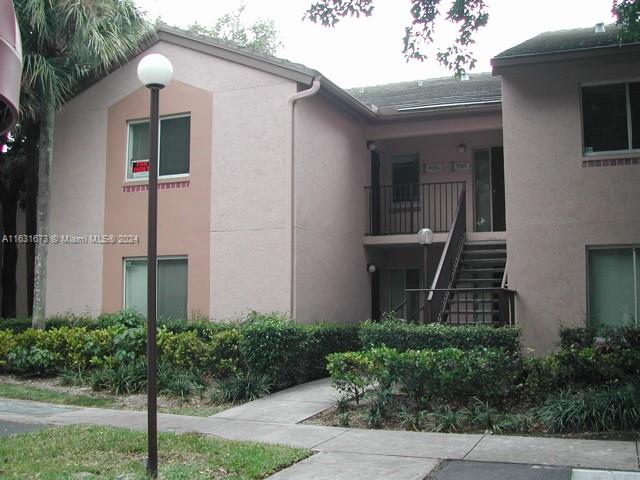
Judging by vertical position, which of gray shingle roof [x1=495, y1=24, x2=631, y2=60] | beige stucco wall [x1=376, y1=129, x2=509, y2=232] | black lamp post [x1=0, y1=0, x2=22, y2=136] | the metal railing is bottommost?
the metal railing

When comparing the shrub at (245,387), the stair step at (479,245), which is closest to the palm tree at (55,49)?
the shrub at (245,387)

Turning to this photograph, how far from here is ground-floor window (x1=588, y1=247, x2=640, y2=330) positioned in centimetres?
1116

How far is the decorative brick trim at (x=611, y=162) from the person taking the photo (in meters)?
11.3

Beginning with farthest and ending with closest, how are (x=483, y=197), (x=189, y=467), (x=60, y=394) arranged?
(x=483, y=197), (x=60, y=394), (x=189, y=467)

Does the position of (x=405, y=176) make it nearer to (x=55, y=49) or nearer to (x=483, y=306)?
(x=483, y=306)

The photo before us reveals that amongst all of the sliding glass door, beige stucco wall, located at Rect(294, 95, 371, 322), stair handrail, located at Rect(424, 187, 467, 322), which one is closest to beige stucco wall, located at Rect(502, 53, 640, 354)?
stair handrail, located at Rect(424, 187, 467, 322)

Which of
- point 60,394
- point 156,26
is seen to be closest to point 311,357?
point 60,394

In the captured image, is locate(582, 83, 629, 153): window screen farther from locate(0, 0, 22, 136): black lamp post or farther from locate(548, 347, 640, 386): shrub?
locate(0, 0, 22, 136): black lamp post

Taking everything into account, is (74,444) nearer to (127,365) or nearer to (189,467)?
(189,467)

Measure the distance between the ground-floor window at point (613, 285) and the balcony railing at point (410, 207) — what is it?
4.98 metres

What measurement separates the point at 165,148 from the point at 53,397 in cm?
562

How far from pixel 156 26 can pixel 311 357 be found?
7634 mm

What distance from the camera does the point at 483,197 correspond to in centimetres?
1641

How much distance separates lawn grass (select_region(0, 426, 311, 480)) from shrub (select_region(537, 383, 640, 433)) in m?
2.99
